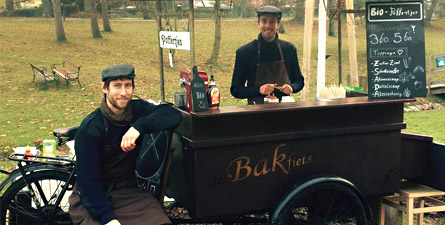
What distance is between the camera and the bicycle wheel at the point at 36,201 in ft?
12.6

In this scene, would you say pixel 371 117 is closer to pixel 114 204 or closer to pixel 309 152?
pixel 309 152

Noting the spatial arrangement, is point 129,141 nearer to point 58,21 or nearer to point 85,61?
point 85,61

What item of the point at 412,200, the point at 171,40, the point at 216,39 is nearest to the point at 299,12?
the point at 216,39

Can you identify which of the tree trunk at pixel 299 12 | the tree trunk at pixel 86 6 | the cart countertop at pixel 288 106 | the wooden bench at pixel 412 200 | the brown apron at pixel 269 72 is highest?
the tree trunk at pixel 86 6

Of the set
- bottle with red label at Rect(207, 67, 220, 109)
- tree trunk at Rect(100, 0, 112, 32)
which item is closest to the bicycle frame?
bottle with red label at Rect(207, 67, 220, 109)

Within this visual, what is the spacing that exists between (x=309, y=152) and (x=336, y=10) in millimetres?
3421

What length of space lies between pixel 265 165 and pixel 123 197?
1.02 m

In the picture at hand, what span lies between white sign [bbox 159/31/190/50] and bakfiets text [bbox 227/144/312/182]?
124 centimetres

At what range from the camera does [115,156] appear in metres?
3.42

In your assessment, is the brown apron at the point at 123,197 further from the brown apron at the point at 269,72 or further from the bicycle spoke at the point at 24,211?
the brown apron at the point at 269,72

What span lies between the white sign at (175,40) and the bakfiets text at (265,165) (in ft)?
4.08

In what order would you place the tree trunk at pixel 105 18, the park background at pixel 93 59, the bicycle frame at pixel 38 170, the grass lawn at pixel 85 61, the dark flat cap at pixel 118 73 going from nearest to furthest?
the dark flat cap at pixel 118 73
the bicycle frame at pixel 38 170
the park background at pixel 93 59
the grass lawn at pixel 85 61
the tree trunk at pixel 105 18

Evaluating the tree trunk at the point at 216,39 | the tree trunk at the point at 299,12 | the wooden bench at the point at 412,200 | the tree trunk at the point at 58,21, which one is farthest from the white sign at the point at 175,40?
the tree trunk at the point at 299,12

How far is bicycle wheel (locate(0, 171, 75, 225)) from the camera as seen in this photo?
12.6 feet
